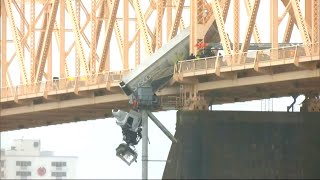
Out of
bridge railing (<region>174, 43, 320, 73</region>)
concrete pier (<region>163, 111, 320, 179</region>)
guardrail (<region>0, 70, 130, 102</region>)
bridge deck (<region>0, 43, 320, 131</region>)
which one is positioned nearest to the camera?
bridge railing (<region>174, 43, 320, 73</region>)

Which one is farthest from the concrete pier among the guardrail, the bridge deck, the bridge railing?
the guardrail

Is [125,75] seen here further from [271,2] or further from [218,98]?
[271,2]

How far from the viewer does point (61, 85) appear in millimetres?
98062

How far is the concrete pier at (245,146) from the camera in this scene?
263 ft

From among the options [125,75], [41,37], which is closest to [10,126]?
[41,37]

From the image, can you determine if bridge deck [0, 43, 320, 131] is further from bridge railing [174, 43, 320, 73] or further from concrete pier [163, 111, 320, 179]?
concrete pier [163, 111, 320, 179]

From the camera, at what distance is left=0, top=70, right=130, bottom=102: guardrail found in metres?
92.1

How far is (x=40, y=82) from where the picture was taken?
101 metres

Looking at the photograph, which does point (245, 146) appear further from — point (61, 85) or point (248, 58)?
point (61, 85)

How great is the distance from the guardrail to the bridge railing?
7.97m

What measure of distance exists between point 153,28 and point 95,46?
12.9 ft

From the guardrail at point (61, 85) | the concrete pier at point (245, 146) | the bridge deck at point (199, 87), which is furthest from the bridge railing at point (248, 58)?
the guardrail at point (61, 85)

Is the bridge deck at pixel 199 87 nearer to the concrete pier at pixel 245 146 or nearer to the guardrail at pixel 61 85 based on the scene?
the guardrail at pixel 61 85

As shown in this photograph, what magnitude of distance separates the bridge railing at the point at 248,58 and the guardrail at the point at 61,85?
26.2ft
